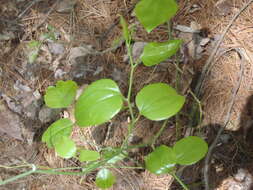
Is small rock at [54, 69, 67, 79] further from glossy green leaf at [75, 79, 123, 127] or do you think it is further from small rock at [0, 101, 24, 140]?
glossy green leaf at [75, 79, 123, 127]

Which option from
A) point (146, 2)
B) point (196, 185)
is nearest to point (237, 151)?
point (196, 185)

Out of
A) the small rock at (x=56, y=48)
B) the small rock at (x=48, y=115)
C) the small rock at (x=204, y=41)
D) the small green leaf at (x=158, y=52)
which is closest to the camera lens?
the small green leaf at (x=158, y=52)

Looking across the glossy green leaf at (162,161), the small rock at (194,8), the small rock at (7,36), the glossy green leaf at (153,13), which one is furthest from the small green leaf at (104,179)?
the small rock at (7,36)

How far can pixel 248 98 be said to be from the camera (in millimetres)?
1269

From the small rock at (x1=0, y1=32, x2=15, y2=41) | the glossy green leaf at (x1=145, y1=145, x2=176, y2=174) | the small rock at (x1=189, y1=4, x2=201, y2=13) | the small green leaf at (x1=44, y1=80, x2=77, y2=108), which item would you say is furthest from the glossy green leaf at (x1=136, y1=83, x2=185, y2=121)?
the small rock at (x1=0, y1=32, x2=15, y2=41)

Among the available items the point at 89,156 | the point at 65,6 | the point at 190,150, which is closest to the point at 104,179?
the point at 89,156

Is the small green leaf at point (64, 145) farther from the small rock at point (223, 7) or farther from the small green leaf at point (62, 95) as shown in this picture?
the small rock at point (223, 7)

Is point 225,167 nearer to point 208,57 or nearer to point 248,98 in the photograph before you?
point 248,98

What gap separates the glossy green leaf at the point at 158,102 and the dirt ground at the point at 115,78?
0.38 m

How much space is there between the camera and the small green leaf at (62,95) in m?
1.16

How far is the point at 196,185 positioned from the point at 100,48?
2.77 ft

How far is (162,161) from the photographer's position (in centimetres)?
107

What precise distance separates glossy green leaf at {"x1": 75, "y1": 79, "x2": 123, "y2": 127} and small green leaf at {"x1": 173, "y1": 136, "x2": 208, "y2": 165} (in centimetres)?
33

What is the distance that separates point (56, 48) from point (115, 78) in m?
0.44
